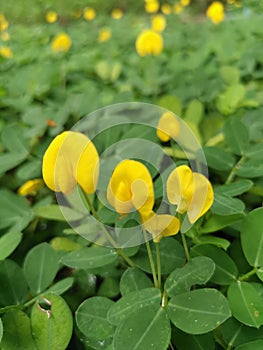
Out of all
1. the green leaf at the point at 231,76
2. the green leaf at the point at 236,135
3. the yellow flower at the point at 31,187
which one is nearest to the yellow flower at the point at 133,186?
the green leaf at the point at 236,135

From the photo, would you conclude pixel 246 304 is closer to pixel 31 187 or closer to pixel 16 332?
pixel 16 332

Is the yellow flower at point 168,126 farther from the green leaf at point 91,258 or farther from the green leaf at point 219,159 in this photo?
the green leaf at point 91,258

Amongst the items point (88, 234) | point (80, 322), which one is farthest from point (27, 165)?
point (80, 322)

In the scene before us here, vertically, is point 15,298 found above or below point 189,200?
below

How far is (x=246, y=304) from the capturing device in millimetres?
571

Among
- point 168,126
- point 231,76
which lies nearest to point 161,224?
point 168,126

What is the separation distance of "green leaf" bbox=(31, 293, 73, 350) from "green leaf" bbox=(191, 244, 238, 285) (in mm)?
171

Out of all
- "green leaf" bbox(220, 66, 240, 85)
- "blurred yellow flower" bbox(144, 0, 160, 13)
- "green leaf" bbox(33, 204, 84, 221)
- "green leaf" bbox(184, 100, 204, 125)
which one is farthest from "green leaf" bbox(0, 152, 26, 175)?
"blurred yellow flower" bbox(144, 0, 160, 13)

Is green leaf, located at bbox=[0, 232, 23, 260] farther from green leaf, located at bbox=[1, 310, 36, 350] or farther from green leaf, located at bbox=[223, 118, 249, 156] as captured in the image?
green leaf, located at bbox=[223, 118, 249, 156]

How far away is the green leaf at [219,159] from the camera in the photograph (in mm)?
796

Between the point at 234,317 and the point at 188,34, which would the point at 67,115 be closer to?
the point at 234,317

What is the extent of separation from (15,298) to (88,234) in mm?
129

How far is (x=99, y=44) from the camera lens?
253cm

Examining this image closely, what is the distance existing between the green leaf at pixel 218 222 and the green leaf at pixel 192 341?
0.15 m
